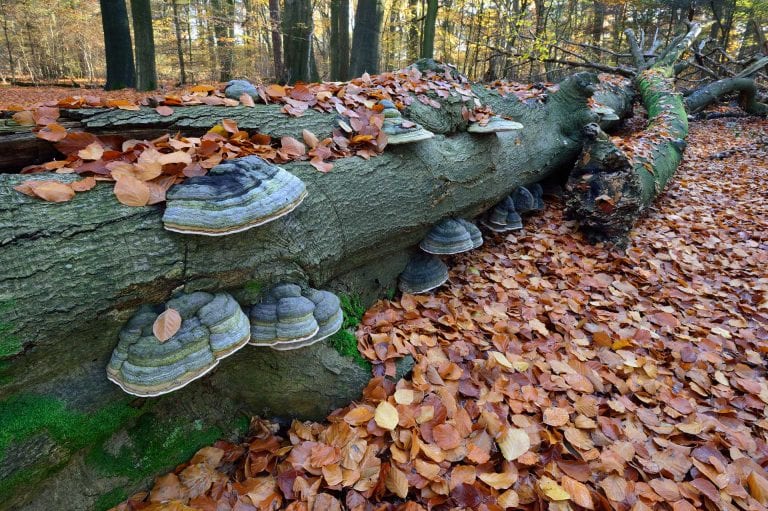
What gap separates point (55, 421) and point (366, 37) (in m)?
11.4

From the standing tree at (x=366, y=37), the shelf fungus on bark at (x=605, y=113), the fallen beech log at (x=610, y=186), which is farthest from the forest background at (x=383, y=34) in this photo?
the fallen beech log at (x=610, y=186)

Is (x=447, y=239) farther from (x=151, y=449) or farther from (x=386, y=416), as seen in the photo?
(x=151, y=449)

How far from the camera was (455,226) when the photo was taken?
358 cm

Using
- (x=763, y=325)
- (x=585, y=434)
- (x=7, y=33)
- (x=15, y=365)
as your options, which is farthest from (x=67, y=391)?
(x=7, y=33)

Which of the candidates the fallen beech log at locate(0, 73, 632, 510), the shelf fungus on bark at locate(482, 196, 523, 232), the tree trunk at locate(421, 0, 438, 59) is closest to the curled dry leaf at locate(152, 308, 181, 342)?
the fallen beech log at locate(0, 73, 632, 510)

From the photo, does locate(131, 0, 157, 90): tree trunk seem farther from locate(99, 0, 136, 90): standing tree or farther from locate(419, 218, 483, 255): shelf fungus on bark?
locate(419, 218, 483, 255): shelf fungus on bark

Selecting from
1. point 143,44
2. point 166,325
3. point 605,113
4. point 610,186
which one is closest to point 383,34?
point 143,44

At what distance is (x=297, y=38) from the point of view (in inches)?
389

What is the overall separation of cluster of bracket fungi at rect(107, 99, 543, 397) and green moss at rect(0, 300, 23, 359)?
1.18 feet

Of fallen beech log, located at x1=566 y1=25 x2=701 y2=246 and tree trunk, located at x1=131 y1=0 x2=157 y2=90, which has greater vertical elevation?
tree trunk, located at x1=131 y1=0 x2=157 y2=90

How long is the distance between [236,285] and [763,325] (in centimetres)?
434

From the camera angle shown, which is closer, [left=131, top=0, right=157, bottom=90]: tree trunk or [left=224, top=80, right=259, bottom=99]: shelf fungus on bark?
[left=224, top=80, right=259, bottom=99]: shelf fungus on bark

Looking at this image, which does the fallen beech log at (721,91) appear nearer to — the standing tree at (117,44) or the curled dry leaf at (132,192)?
the curled dry leaf at (132,192)

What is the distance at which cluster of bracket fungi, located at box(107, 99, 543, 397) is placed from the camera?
1.75 meters
